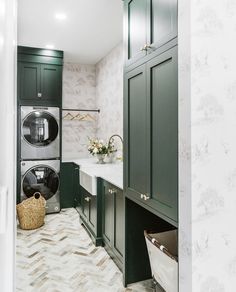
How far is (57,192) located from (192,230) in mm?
3363

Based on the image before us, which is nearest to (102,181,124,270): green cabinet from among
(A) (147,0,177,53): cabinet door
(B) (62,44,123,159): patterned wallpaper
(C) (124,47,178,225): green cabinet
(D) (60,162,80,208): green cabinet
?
(C) (124,47,178,225): green cabinet

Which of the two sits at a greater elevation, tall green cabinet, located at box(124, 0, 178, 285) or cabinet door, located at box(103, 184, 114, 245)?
tall green cabinet, located at box(124, 0, 178, 285)

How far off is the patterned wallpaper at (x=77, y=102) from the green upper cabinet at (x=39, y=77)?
525 millimetres

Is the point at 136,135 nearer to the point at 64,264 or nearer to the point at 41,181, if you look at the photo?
the point at 64,264

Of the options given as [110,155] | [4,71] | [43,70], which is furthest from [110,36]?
[4,71]

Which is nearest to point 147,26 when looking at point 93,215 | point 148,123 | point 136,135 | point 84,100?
point 148,123

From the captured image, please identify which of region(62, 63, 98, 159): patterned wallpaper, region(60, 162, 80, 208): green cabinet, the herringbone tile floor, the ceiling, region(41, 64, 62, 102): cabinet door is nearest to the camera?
the herringbone tile floor

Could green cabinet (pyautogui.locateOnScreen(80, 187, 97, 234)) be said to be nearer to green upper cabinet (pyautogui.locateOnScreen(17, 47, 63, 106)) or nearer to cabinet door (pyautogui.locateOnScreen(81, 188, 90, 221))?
cabinet door (pyautogui.locateOnScreen(81, 188, 90, 221))

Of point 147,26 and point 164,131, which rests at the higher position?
point 147,26

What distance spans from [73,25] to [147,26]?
1843 mm

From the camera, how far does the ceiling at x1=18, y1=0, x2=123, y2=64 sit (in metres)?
2.75

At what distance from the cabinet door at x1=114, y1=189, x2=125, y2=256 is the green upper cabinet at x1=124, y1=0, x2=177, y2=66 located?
1.19m

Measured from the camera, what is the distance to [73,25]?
324 centimetres

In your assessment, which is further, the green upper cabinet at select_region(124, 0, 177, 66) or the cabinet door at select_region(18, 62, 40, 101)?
the cabinet door at select_region(18, 62, 40, 101)
